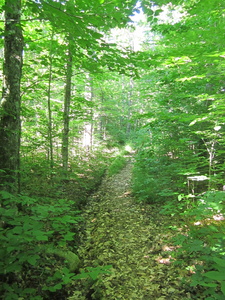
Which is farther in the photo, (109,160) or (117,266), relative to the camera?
(109,160)

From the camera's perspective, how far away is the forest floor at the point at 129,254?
320cm

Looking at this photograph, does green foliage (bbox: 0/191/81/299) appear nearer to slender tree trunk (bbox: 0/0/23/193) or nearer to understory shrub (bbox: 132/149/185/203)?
slender tree trunk (bbox: 0/0/23/193)

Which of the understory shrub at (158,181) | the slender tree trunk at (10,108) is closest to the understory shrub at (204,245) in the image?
the understory shrub at (158,181)

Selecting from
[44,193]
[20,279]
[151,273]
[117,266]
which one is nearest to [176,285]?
[151,273]

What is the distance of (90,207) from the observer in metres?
6.45

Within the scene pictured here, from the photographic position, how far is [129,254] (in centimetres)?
421

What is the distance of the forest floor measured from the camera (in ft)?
10.5

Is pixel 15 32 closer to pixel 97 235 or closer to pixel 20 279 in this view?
pixel 20 279

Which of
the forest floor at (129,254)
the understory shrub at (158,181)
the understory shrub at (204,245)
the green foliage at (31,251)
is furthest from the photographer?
the understory shrub at (158,181)

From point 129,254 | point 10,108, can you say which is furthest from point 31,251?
point 129,254

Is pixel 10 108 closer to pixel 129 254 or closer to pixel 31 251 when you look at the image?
pixel 31 251

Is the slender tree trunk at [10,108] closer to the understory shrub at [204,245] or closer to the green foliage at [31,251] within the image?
the green foliage at [31,251]

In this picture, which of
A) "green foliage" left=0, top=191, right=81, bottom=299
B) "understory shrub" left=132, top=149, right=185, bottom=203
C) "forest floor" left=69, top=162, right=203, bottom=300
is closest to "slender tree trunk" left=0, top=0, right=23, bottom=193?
"green foliage" left=0, top=191, right=81, bottom=299

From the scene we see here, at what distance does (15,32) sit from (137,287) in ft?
16.7
